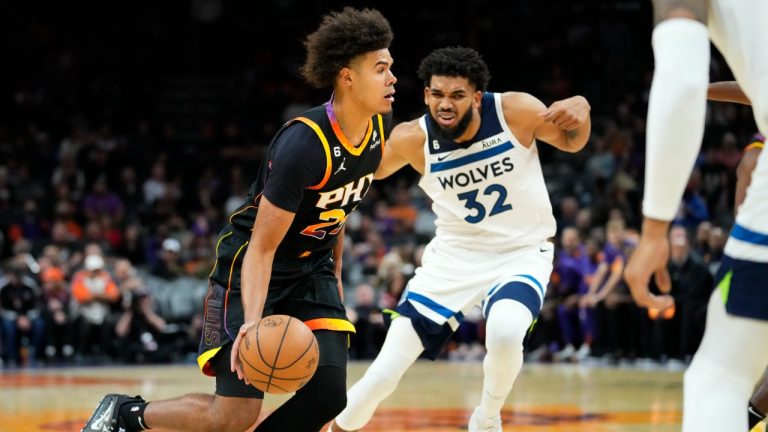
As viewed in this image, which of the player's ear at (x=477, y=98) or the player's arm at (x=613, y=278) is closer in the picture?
the player's ear at (x=477, y=98)

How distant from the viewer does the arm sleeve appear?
456cm

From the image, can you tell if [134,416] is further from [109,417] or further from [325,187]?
[325,187]

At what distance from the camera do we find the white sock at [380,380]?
5746mm

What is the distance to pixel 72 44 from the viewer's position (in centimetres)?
2319

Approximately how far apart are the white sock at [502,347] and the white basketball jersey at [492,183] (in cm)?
55

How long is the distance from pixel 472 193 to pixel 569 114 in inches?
30.8

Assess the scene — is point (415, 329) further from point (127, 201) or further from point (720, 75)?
point (127, 201)

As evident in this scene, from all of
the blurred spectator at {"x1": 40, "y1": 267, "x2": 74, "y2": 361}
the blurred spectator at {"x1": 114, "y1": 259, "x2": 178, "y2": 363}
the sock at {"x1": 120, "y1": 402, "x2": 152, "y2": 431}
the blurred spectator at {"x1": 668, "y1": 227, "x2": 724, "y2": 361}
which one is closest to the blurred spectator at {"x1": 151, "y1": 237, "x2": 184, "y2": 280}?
the blurred spectator at {"x1": 114, "y1": 259, "x2": 178, "y2": 363}

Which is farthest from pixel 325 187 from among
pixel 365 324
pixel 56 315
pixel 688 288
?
pixel 56 315

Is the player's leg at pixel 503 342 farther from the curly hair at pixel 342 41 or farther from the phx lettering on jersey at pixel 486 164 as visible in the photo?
the curly hair at pixel 342 41

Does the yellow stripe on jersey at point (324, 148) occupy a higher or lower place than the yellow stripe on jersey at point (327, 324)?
higher

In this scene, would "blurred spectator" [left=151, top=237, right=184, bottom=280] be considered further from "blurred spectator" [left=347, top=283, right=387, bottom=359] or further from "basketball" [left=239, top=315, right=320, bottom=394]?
"basketball" [left=239, top=315, right=320, bottom=394]

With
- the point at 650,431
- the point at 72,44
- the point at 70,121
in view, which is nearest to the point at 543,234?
the point at 650,431

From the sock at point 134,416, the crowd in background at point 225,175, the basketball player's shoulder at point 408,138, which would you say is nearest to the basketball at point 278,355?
the sock at point 134,416
